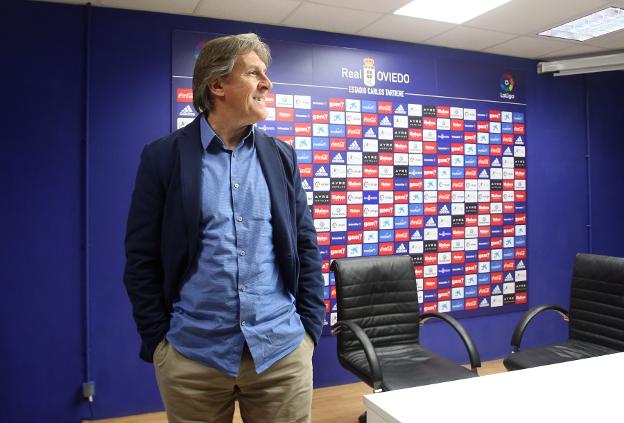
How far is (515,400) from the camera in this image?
4.11ft

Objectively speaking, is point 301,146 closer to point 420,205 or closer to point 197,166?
point 420,205

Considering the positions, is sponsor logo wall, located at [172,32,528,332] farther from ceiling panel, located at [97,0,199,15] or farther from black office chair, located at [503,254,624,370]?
black office chair, located at [503,254,624,370]

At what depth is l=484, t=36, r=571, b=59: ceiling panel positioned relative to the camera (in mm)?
3666

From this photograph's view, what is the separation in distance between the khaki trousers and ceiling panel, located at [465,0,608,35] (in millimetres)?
2744

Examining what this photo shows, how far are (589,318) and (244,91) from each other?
8.34 feet

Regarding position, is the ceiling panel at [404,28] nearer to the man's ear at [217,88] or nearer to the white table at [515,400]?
the man's ear at [217,88]

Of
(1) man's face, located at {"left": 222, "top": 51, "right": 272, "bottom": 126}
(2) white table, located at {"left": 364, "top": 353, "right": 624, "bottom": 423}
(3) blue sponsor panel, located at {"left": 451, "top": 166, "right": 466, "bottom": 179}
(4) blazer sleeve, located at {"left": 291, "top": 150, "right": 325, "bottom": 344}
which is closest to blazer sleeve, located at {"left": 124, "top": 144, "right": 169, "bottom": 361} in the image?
(1) man's face, located at {"left": 222, "top": 51, "right": 272, "bottom": 126}

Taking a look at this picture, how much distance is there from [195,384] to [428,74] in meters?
3.16

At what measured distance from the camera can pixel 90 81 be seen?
9.46 feet

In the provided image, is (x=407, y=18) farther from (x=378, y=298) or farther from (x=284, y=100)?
(x=378, y=298)

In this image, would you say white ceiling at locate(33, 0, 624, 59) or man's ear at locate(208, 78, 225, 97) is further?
white ceiling at locate(33, 0, 624, 59)

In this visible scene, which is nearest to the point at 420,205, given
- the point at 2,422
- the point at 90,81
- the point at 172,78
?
the point at 172,78

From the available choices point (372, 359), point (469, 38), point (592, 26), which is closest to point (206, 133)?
point (372, 359)

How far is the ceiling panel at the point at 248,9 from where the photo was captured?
9.42 feet
